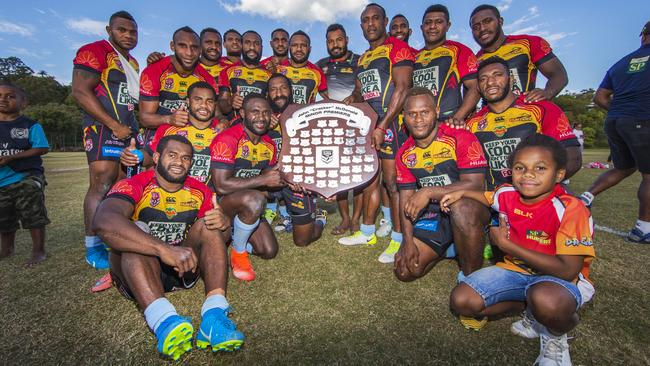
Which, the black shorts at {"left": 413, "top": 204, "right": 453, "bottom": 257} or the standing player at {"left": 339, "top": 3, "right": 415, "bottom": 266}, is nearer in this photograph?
the black shorts at {"left": 413, "top": 204, "right": 453, "bottom": 257}

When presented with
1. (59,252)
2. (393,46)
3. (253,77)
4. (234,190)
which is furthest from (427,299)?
(59,252)

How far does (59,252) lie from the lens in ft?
12.8

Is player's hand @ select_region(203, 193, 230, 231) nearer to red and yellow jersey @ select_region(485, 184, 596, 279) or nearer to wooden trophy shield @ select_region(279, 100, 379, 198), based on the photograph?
wooden trophy shield @ select_region(279, 100, 379, 198)

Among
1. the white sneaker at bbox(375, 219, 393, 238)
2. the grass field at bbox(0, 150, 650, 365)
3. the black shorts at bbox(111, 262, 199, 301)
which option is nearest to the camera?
the grass field at bbox(0, 150, 650, 365)

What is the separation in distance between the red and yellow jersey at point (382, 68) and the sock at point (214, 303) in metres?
3.12

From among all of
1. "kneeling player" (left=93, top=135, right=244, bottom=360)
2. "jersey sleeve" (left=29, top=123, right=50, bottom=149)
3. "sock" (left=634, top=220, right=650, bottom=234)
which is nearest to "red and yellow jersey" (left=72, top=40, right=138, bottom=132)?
"jersey sleeve" (left=29, top=123, right=50, bottom=149)

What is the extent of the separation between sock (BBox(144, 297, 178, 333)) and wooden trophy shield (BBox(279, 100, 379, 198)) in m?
1.92

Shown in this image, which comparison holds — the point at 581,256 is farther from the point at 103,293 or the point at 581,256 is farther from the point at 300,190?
the point at 103,293

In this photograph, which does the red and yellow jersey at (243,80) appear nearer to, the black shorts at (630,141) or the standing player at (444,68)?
the standing player at (444,68)

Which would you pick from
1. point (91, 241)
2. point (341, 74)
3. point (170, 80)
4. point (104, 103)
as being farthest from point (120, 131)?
point (341, 74)

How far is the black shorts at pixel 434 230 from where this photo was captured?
120 inches

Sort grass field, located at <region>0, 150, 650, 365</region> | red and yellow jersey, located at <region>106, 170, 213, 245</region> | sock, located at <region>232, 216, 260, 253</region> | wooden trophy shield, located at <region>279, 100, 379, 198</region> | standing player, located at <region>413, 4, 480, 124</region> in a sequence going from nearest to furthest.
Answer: grass field, located at <region>0, 150, 650, 365</region>, red and yellow jersey, located at <region>106, 170, 213, 245</region>, sock, located at <region>232, 216, 260, 253</region>, wooden trophy shield, located at <region>279, 100, 379, 198</region>, standing player, located at <region>413, 4, 480, 124</region>

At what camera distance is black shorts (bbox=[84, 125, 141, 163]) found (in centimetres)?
359

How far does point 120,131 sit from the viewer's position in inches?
140
